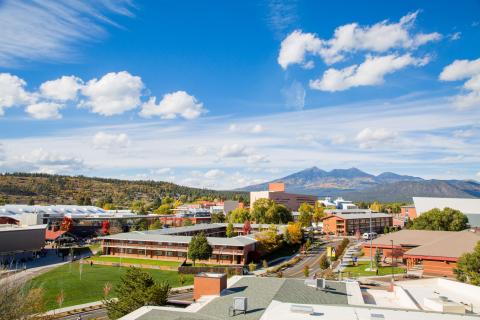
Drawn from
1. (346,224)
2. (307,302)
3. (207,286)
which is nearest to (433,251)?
(307,302)

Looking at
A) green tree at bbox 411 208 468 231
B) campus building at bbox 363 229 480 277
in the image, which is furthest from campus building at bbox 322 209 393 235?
campus building at bbox 363 229 480 277

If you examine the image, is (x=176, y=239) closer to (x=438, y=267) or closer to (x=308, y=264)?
(x=308, y=264)

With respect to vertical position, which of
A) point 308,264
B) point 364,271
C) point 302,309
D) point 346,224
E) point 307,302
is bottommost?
point 308,264

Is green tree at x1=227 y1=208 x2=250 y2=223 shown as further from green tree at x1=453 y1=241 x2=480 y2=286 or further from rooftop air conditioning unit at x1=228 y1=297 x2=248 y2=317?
rooftop air conditioning unit at x1=228 y1=297 x2=248 y2=317

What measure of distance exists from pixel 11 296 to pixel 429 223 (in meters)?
105

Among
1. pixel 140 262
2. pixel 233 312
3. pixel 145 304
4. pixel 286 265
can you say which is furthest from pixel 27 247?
pixel 233 312

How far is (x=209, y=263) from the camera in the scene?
88438 millimetres

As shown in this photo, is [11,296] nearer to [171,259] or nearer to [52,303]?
[52,303]

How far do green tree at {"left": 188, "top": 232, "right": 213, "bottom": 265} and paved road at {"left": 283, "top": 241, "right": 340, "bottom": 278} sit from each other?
1714 cm

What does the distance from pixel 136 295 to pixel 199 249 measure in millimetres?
49208

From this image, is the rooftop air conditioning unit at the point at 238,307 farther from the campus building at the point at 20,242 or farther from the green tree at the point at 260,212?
the green tree at the point at 260,212

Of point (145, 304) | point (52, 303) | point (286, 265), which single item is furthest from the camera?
point (286, 265)

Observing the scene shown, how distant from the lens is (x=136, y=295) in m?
36.4

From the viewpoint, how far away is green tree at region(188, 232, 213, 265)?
85188mm
